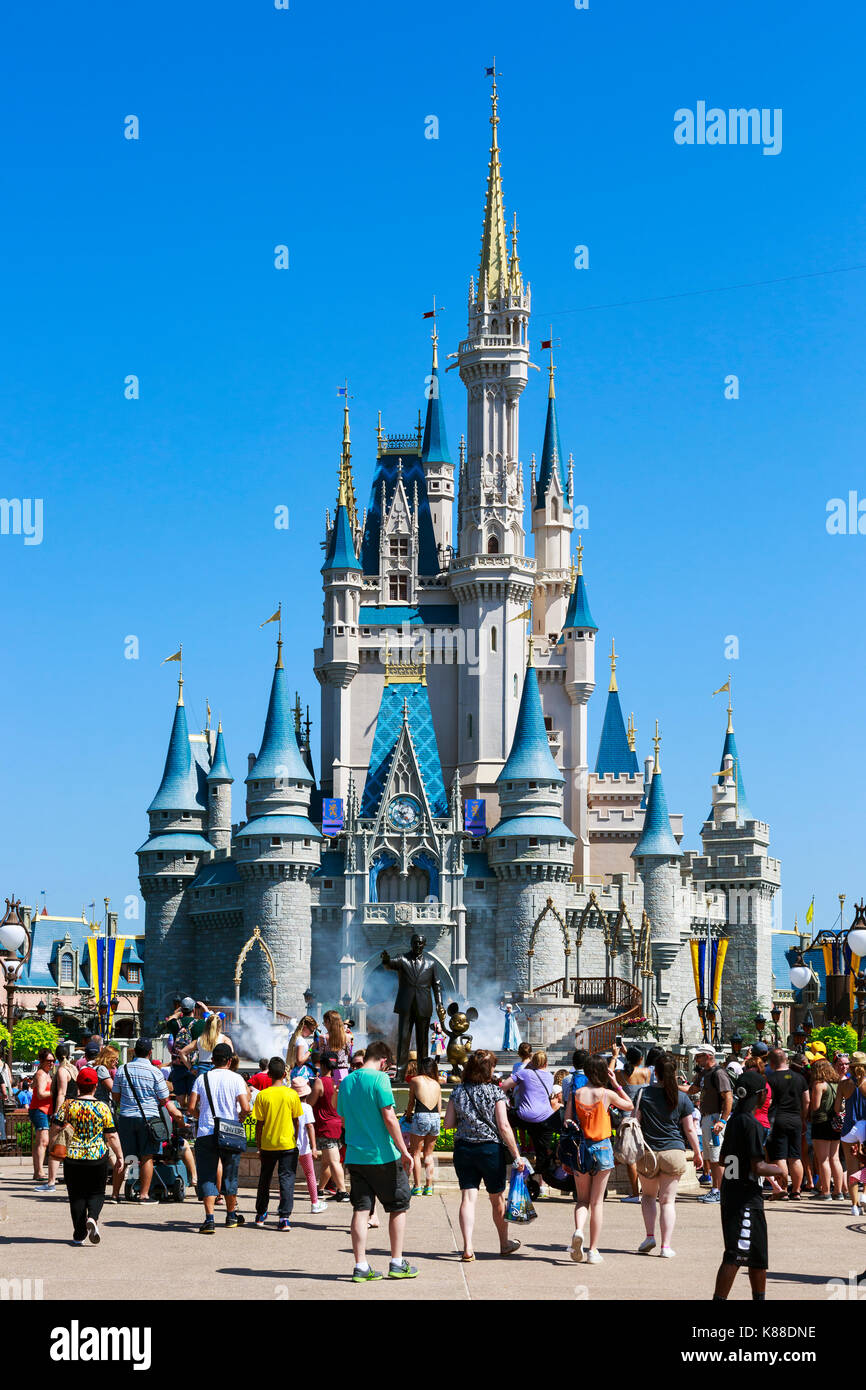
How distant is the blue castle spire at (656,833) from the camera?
6575 centimetres

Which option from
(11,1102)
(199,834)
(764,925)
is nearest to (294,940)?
(199,834)

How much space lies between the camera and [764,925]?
2827 inches

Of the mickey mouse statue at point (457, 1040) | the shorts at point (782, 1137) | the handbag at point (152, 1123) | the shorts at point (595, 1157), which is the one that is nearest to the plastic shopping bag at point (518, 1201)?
the shorts at point (595, 1157)

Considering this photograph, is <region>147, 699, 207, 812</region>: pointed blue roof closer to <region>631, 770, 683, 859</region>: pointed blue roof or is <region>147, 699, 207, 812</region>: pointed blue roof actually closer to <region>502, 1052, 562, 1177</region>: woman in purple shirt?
<region>631, 770, 683, 859</region>: pointed blue roof

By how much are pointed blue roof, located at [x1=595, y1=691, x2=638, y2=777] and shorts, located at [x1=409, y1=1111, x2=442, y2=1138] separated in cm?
5656

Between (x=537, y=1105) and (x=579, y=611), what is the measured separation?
55951 millimetres

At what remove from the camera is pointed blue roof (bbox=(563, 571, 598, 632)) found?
236 ft

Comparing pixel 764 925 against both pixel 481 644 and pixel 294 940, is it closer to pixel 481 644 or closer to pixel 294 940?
pixel 481 644

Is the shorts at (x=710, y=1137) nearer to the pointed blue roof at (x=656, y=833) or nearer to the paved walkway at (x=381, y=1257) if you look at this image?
the paved walkway at (x=381, y=1257)

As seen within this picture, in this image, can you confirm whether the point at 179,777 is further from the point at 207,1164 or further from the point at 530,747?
the point at 207,1164

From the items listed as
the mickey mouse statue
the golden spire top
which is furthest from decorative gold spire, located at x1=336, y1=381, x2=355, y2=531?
the mickey mouse statue

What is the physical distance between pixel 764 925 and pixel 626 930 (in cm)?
Answer: 889

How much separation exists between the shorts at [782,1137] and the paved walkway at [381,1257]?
560 mm

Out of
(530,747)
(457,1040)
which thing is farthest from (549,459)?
(457,1040)
